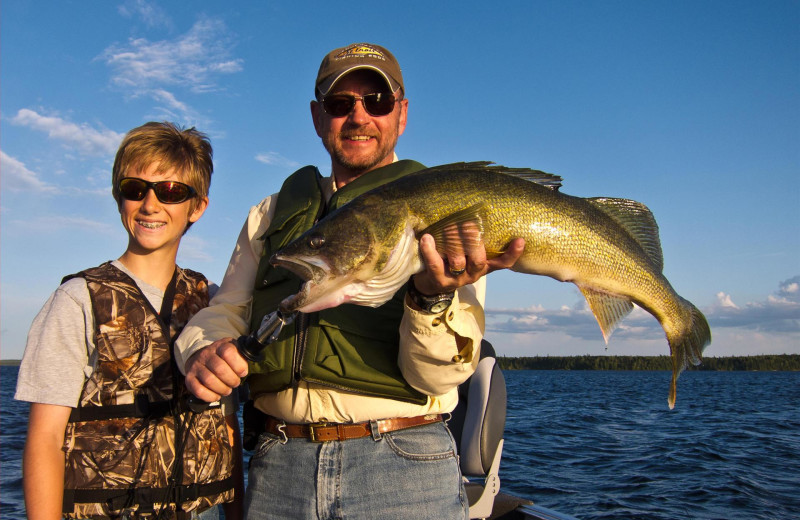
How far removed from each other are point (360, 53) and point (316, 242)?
1.32m

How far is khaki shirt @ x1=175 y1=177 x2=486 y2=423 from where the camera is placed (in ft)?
8.30

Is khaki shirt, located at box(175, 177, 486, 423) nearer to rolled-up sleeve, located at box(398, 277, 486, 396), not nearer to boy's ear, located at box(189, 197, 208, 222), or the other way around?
rolled-up sleeve, located at box(398, 277, 486, 396)

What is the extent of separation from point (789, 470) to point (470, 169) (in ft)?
52.3

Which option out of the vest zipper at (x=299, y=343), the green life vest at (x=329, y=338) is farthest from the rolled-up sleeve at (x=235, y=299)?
the vest zipper at (x=299, y=343)

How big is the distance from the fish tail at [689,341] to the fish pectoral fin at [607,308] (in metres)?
0.32

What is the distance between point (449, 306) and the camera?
8.32 ft

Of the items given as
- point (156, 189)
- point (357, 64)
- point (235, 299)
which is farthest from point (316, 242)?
point (156, 189)

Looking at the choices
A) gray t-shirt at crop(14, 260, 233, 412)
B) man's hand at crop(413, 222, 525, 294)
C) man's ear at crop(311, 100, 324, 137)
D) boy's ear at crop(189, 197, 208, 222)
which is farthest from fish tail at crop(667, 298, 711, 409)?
gray t-shirt at crop(14, 260, 233, 412)

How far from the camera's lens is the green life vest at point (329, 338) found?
2.68 meters

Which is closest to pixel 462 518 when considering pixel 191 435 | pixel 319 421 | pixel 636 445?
pixel 319 421

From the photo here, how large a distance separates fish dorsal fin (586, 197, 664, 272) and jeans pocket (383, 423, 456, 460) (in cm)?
160

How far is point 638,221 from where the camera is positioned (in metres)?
3.32

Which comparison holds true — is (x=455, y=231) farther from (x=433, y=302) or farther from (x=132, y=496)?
(x=132, y=496)

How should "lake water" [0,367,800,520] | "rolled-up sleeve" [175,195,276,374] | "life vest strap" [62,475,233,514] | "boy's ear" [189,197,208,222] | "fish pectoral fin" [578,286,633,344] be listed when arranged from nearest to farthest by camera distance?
"rolled-up sleeve" [175,195,276,374] < "life vest strap" [62,475,233,514] < "fish pectoral fin" [578,286,633,344] < "boy's ear" [189,197,208,222] < "lake water" [0,367,800,520]
